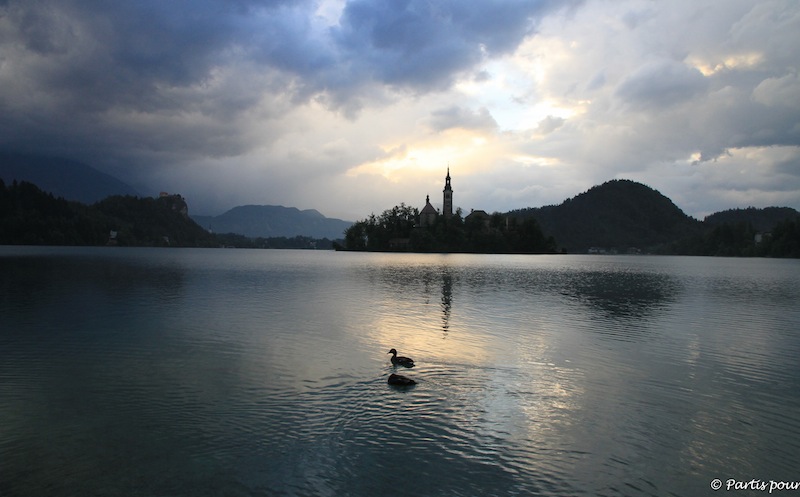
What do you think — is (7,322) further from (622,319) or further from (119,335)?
(622,319)

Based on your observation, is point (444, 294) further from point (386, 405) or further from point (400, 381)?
point (386, 405)

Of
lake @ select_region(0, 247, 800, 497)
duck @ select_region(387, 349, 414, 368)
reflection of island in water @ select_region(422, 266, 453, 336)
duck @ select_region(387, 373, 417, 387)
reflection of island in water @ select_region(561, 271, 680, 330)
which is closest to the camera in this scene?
lake @ select_region(0, 247, 800, 497)

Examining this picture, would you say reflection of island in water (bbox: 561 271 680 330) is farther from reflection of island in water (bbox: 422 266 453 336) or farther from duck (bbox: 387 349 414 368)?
duck (bbox: 387 349 414 368)

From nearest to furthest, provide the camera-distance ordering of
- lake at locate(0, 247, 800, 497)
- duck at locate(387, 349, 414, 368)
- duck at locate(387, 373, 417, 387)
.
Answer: lake at locate(0, 247, 800, 497), duck at locate(387, 373, 417, 387), duck at locate(387, 349, 414, 368)

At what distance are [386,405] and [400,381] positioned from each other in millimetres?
2231

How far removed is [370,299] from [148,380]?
102ft

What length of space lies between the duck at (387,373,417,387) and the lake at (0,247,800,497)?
0.39 metres

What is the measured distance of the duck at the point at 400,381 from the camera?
19.5m

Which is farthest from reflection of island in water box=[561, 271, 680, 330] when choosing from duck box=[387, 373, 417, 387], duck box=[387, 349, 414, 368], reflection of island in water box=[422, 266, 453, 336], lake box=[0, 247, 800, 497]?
duck box=[387, 373, 417, 387]

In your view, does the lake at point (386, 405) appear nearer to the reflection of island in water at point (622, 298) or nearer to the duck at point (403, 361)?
the duck at point (403, 361)

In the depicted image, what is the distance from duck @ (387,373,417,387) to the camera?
63.8 feet

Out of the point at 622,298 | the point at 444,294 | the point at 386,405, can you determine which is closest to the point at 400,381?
the point at 386,405

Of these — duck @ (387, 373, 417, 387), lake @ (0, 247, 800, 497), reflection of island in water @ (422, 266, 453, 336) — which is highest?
reflection of island in water @ (422, 266, 453, 336)

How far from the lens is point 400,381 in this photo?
766 inches
